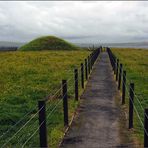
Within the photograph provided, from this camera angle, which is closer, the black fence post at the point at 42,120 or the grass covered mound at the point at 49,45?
the black fence post at the point at 42,120

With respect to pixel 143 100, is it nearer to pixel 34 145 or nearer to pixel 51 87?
pixel 51 87

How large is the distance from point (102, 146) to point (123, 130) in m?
2.21

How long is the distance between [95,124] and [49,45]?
302ft

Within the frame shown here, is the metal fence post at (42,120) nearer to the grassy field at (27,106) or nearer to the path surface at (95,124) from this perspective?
the grassy field at (27,106)

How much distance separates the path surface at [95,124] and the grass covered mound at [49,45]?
8144 centimetres

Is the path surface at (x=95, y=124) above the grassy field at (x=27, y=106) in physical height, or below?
above

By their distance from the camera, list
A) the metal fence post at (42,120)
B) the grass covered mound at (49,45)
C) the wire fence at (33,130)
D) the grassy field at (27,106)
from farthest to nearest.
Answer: the grass covered mound at (49,45)
the grassy field at (27,106)
the wire fence at (33,130)
the metal fence post at (42,120)

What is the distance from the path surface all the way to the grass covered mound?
81.4 meters

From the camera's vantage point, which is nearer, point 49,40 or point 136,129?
point 136,129

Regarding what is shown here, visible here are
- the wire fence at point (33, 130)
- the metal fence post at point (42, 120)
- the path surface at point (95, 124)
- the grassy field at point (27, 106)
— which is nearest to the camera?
the metal fence post at point (42, 120)

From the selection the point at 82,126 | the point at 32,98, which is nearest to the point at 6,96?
the point at 32,98

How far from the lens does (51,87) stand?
2350cm

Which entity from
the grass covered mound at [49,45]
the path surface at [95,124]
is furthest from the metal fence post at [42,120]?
the grass covered mound at [49,45]

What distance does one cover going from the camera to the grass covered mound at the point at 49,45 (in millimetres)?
101938
